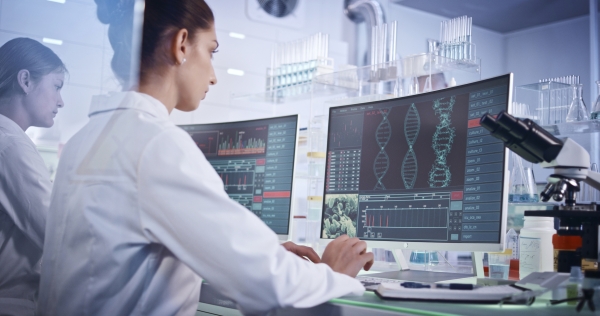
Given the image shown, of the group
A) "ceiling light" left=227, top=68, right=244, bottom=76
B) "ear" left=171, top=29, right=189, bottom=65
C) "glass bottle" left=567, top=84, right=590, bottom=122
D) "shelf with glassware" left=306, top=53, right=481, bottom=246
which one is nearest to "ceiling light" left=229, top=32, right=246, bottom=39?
"ceiling light" left=227, top=68, right=244, bottom=76

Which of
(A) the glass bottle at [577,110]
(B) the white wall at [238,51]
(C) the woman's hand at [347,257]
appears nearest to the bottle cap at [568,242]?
(C) the woman's hand at [347,257]

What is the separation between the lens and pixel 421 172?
1.74 meters

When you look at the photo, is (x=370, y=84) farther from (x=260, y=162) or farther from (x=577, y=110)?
(x=577, y=110)

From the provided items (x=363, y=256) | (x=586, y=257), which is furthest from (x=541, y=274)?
(x=363, y=256)

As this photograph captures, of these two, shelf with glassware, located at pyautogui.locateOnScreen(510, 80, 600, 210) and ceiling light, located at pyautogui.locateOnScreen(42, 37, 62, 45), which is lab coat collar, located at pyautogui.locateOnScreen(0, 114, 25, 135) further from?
shelf with glassware, located at pyautogui.locateOnScreen(510, 80, 600, 210)

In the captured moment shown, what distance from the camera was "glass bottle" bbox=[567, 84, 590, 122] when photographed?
114 inches

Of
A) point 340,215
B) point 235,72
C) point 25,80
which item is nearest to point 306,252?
point 340,215

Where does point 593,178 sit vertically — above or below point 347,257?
above

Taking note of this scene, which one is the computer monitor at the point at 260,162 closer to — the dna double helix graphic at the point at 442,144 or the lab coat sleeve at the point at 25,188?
the dna double helix graphic at the point at 442,144

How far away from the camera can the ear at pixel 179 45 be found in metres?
1.40

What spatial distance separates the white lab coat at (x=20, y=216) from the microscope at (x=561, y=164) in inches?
37.6

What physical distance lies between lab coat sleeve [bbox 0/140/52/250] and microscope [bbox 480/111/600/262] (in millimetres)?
949

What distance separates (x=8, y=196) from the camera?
1251mm

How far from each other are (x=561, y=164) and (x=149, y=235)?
2.80 feet
